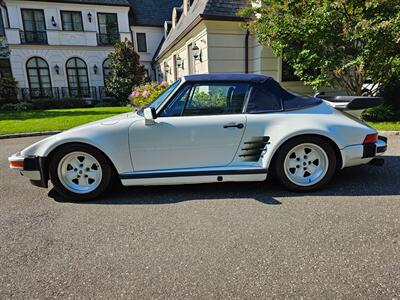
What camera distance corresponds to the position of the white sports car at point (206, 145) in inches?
132

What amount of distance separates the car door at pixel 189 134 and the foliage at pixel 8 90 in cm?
2172

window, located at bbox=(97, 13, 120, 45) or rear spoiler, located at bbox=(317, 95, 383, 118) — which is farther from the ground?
window, located at bbox=(97, 13, 120, 45)

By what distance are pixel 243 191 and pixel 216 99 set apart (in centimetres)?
124

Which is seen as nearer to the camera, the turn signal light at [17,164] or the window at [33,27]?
the turn signal light at [17,164]

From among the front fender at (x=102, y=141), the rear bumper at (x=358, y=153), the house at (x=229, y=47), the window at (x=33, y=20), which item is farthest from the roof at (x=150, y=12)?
the rear bumper at (x=358, y=153)

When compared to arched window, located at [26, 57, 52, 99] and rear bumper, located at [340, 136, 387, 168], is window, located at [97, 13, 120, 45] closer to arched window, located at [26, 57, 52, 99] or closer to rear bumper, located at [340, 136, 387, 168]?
arched window, located at [26, 57, 52, 99]

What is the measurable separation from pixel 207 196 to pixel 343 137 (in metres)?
1.84

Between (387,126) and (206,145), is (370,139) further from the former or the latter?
(387,126)

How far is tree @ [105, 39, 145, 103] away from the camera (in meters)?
19.8

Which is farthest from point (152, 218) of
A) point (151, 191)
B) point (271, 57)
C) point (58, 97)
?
point (58, 97)

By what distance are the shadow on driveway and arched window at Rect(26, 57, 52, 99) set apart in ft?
72.5

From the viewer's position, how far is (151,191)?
374cm

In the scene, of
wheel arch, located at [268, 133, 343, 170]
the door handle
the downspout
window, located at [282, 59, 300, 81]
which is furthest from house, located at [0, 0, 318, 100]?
wheel arch, located at [268, 133, 343, 170]

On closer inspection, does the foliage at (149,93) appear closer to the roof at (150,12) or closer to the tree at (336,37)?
the tree at (336,37)
